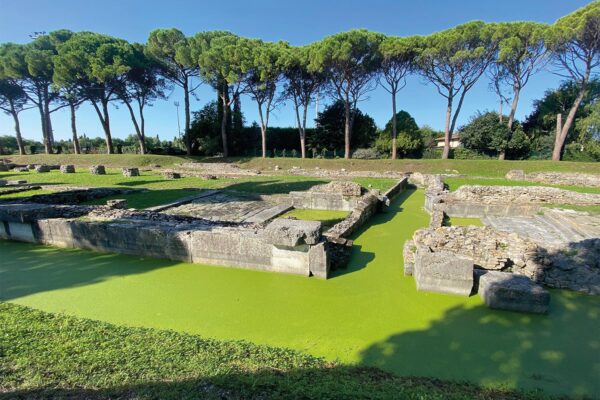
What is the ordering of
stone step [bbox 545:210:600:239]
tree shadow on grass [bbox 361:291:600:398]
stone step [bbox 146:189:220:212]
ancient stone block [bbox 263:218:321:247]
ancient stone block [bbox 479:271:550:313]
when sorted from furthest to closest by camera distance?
stone step [bbox 146:189:220:212] < stone step [bbox 545:210:600:239] < ancient stone block [bbox 263:218:321:247] < ancient stone block [bbox 479:271:550:313] < tree shadow on grass [bbox 361:291:600:398]

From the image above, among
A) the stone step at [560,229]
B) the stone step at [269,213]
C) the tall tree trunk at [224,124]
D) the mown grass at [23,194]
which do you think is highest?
the tall tree trunk at [224,124]

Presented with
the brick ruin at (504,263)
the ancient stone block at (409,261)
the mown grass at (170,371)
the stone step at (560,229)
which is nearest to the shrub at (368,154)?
the stone step at (560,229)

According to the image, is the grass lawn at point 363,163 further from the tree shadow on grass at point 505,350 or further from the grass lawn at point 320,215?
the tree shadow on grass at point 505,350

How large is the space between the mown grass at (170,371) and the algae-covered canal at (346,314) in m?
0.28

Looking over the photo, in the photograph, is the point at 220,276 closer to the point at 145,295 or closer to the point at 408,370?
the point at 145,295

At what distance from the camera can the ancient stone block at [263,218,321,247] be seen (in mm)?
4445

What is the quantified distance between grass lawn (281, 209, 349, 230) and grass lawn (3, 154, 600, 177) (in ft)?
48.2

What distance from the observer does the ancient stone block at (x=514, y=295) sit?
3570mm

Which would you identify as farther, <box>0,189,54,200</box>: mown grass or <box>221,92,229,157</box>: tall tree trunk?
<box>221,92,229,157</box>: tall tree trunk

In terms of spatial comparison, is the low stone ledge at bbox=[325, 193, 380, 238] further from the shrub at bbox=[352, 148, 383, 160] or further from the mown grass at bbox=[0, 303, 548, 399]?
the shrub at bbox=[352, 148, 383, 160]

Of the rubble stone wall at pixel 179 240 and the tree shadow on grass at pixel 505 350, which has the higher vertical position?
the rubble stone wall at pixel 179 240

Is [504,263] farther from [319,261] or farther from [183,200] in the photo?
[183,200]

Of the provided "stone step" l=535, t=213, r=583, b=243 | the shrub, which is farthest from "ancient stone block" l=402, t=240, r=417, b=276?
the shrub

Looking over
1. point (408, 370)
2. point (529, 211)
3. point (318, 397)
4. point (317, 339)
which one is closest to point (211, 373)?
point (318, 397)
